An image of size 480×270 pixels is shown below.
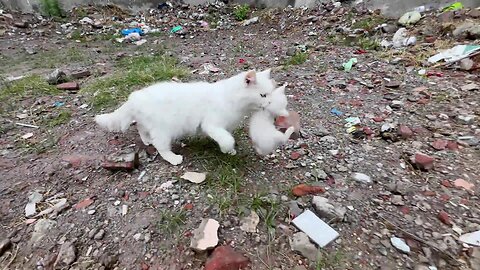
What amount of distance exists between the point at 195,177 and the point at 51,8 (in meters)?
5.95

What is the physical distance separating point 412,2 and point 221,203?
13.8ft

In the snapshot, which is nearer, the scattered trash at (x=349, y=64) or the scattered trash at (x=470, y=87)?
the scattered trash at (x=470, y=87)

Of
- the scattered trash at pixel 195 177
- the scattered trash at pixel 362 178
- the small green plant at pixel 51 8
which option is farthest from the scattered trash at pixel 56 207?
the small green plant at pixel 51 8

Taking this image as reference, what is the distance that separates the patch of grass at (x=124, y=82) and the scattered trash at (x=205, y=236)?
5.80 ft

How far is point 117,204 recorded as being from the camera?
1787 millimetres

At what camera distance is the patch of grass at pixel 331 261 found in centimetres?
143

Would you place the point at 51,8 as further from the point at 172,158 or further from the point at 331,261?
the point at 331,261

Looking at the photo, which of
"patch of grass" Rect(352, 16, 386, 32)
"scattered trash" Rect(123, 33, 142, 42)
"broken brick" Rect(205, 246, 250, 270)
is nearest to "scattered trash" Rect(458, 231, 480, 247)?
"broken brick" Rect(205, 246, 250, 270)

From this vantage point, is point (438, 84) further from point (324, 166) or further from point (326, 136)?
point (324, 166)

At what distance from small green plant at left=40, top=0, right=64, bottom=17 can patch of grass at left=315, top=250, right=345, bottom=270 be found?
6.64m

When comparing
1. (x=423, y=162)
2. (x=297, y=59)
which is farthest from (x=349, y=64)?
(x=423, y=162)

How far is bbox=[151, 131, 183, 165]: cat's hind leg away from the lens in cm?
194

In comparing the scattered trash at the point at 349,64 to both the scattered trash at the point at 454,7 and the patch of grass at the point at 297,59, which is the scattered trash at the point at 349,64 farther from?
the scattered trash at the point at 454,7

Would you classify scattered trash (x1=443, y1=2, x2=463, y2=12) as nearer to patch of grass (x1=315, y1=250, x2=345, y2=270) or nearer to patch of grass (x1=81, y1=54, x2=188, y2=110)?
patch of grass (x1=81, y1=54, x2=188, y2=110)
